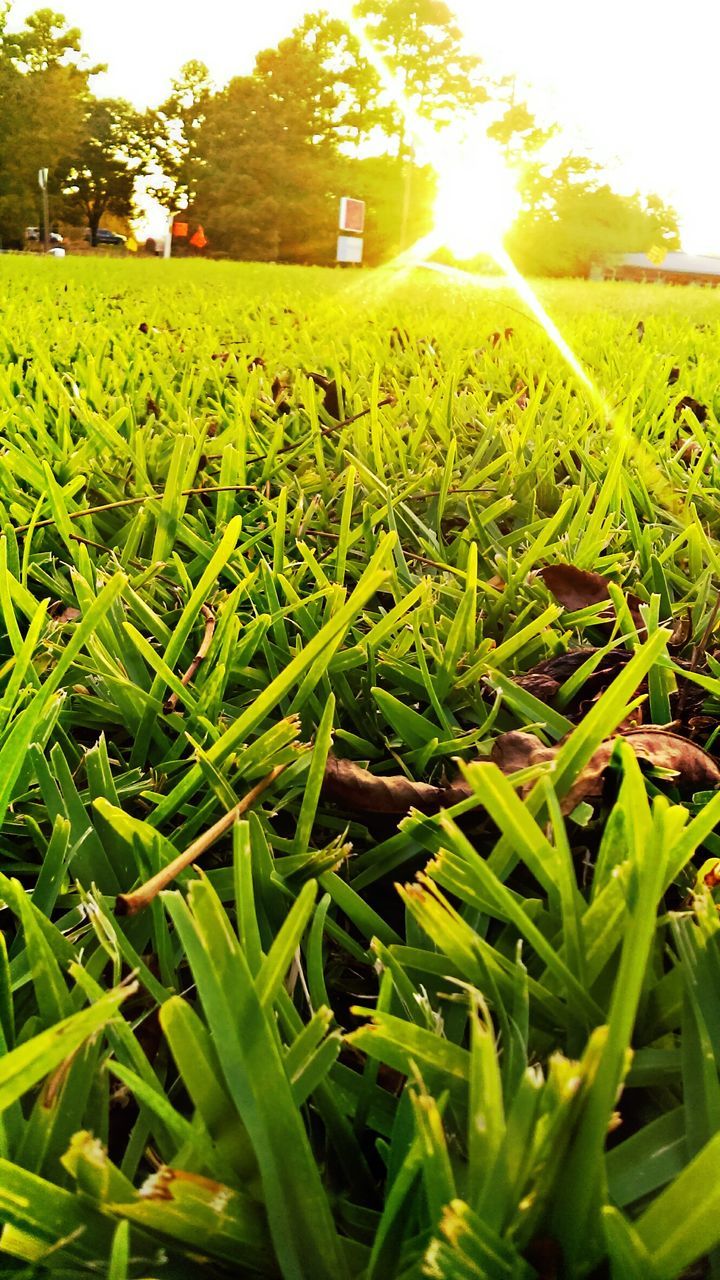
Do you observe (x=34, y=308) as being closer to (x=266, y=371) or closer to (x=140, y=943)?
(x=266, y=371)

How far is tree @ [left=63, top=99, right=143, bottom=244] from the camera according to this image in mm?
47719

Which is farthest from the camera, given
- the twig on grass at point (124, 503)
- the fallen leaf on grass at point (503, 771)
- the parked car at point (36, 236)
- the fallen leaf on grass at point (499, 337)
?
the parked car at point (36, 236)

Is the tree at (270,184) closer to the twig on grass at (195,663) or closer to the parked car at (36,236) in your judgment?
the parked car at (36,236)

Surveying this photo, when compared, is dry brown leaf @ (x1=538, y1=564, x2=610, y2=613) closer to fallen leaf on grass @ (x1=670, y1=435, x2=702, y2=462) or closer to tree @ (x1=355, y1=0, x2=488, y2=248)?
fallen leaf on grass @ (x1=670, y1=435, x2=702, y2=462)

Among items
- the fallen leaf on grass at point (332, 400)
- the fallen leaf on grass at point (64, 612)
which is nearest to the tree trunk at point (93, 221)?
the fallen leaf on grass at point (332, 400)

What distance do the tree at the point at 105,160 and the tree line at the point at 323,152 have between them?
447 centimetres

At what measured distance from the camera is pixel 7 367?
2244 millimetres

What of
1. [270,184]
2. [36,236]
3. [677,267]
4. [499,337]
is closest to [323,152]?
[270,184]

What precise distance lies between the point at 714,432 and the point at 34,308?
335 centimetres

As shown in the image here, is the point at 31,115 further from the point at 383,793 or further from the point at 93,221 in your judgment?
the point at 383,793

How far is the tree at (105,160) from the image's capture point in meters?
47.7

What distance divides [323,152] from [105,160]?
15367 mm

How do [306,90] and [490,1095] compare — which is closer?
[490,1095]

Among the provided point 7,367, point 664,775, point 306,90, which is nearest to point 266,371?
point 7,367
